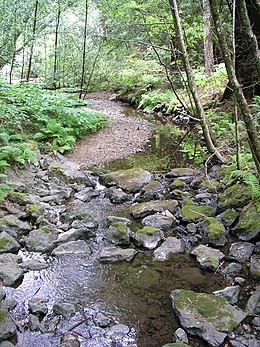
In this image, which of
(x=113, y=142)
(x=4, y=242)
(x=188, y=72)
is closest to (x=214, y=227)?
(x=4, y=242)

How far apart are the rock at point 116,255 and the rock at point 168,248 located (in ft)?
1.09

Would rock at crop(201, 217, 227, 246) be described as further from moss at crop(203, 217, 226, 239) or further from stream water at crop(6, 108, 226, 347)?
stream water at crop(6, 108, 226, 347)

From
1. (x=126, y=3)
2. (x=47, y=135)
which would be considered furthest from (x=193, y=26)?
(x=47, y=135)

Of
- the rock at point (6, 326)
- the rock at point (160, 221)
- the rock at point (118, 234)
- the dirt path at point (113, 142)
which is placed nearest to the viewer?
the rock at point (6, 326)

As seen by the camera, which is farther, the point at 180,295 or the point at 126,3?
the point at 126,3

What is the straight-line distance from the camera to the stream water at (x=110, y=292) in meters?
3.42

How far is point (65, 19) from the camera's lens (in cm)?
1636

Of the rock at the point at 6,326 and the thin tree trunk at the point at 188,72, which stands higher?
the thin tree trunk at the point at 188,72

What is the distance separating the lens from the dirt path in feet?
32.3

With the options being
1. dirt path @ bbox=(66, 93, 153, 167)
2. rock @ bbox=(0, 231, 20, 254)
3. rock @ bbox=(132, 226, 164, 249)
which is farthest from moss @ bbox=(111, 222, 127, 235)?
dirt path @ bbox=(66, 93, 153, 167)

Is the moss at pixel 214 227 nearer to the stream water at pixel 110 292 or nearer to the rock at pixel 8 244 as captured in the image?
the stream water at pixel 110 292

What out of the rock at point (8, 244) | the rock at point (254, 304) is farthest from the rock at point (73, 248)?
the rock at point (254, 304)

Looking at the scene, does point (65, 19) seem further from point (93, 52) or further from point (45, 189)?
point (45, 189)

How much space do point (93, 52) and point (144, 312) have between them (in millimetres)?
13922
